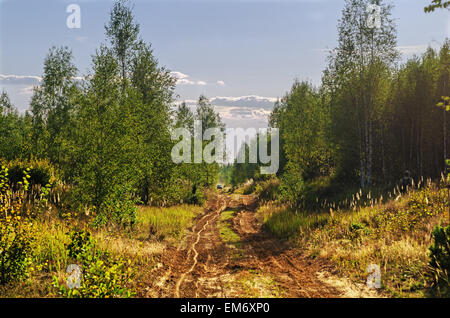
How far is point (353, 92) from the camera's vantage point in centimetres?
2462

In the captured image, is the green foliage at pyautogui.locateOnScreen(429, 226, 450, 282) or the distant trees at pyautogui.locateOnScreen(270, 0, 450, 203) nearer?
the green foliage at pyautogui.locateOnScreen(429, 226, 450, 282)

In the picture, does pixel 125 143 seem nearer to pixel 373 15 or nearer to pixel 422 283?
pixel 422 283

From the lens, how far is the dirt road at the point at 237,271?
7109 millimetres

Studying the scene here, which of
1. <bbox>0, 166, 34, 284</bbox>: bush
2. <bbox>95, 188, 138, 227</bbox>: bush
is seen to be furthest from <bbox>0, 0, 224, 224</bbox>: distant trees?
<bbox>0, 166, 34, 284</bbox>: bush

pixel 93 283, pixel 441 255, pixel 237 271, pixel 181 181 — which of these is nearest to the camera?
pixel 93 283

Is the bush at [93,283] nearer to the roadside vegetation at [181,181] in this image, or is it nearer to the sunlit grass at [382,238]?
the roadside vegetation at [181,181]

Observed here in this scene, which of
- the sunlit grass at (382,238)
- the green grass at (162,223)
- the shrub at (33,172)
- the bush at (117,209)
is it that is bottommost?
the green grass at (162,223)

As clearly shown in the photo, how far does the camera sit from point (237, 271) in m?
8.90

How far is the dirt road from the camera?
711cm

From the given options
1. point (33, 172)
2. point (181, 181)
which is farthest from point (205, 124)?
point (33, 172)

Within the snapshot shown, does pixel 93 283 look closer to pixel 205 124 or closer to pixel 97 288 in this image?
pixel 97 288

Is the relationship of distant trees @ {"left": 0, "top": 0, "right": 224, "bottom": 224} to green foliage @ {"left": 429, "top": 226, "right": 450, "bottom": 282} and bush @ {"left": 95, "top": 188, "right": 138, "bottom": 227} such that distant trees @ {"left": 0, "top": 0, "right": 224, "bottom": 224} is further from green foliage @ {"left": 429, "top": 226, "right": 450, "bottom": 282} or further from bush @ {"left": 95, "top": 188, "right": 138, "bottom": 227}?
green foliage @ {"left": 429, "top": 226, "right": 450, "bottom": 282}

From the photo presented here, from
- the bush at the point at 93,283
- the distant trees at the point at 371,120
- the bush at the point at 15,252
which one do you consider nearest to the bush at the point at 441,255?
the bush at the point at 93,283
